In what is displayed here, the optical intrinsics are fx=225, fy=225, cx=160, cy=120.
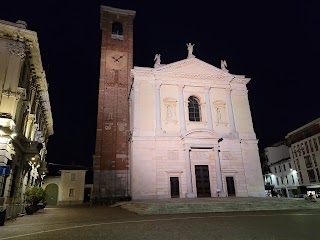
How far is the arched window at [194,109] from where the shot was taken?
25.9 metres

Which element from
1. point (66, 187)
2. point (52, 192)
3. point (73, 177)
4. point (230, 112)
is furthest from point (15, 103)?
point (52, 192)

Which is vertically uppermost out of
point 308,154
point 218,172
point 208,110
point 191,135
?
point 208,110

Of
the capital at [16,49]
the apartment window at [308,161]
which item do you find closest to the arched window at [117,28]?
the capital at [16,49]

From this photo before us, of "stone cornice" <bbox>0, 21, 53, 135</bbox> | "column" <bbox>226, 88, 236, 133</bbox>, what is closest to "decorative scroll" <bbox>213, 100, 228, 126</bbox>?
"column" <bbox>226, 88, 236, 133</bbox>

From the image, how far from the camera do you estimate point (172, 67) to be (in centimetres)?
2672

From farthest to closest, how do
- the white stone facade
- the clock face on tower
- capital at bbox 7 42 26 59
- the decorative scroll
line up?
the clock face on tower < the decorative scroll < the white stone facade < capital at bbox 7 42 26 59

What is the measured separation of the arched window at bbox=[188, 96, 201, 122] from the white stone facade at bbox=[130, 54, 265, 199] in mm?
119

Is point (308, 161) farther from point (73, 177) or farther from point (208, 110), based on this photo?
point (73, 177)

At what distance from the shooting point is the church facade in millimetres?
22484

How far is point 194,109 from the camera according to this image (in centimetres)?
2622

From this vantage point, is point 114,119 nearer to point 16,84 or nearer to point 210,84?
point 210,84

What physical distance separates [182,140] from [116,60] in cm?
1868

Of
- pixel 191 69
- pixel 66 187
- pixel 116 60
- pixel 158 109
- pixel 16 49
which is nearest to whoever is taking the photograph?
pixel 16 49

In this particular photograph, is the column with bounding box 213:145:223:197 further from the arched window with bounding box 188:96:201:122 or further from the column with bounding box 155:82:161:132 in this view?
the column with bounding box 155:82:161:132
